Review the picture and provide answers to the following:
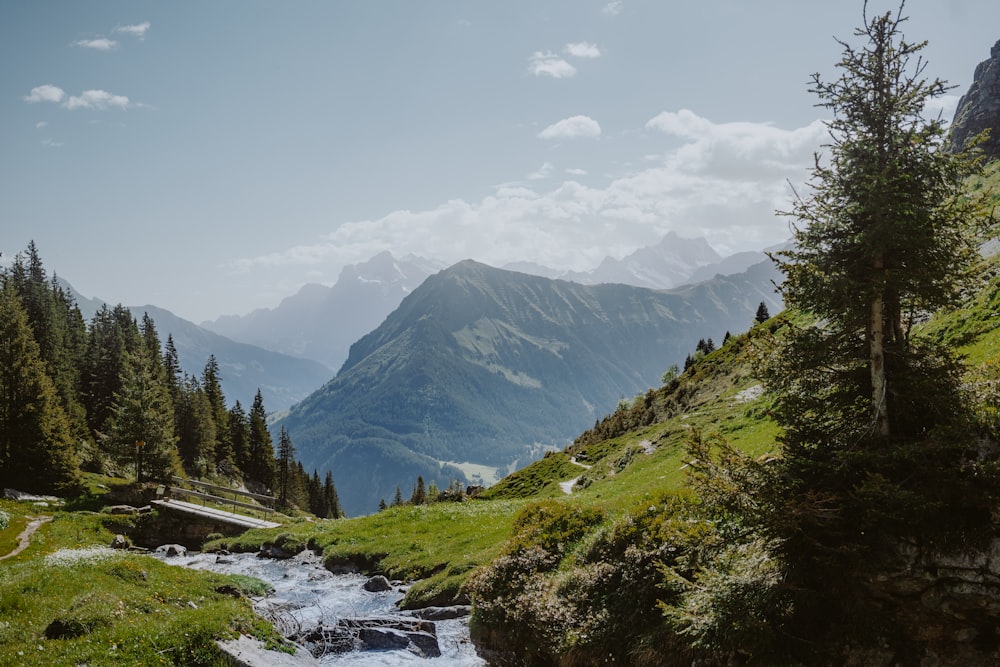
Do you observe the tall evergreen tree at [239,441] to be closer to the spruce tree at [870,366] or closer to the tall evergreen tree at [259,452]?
the tall evergreen tree at [259,452]

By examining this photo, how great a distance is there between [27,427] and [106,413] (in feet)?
182

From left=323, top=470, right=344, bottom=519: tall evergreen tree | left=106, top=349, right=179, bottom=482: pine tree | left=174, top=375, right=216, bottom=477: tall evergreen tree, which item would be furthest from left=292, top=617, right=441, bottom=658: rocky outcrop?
left=323, top=470, right=344, bottom=519: tall evergreen tree

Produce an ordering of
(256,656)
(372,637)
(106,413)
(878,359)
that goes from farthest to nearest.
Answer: (106,413) < (372,637) < (256,656) < (878,359)

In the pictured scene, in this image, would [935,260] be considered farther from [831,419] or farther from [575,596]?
[575,596]

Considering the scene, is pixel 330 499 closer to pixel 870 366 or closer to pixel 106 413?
pixel 106 413

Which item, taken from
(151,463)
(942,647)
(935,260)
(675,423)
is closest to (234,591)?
(942,647)

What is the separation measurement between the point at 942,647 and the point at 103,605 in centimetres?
2135

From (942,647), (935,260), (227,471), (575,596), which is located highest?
(935,260)

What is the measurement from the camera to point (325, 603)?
25406 millimetres

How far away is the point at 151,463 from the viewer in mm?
57406

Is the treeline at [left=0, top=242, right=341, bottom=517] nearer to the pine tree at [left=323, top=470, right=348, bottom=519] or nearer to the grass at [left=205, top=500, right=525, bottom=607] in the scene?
the pine tree at [left=323, top=470, right=348, bottom=519]

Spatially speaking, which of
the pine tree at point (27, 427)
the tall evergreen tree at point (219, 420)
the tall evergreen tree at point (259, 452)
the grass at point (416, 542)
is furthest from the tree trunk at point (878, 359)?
the tall evergreen tree at point (259, 452)

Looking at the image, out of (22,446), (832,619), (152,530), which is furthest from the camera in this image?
(22,446)

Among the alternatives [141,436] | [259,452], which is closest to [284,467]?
[259,452]
